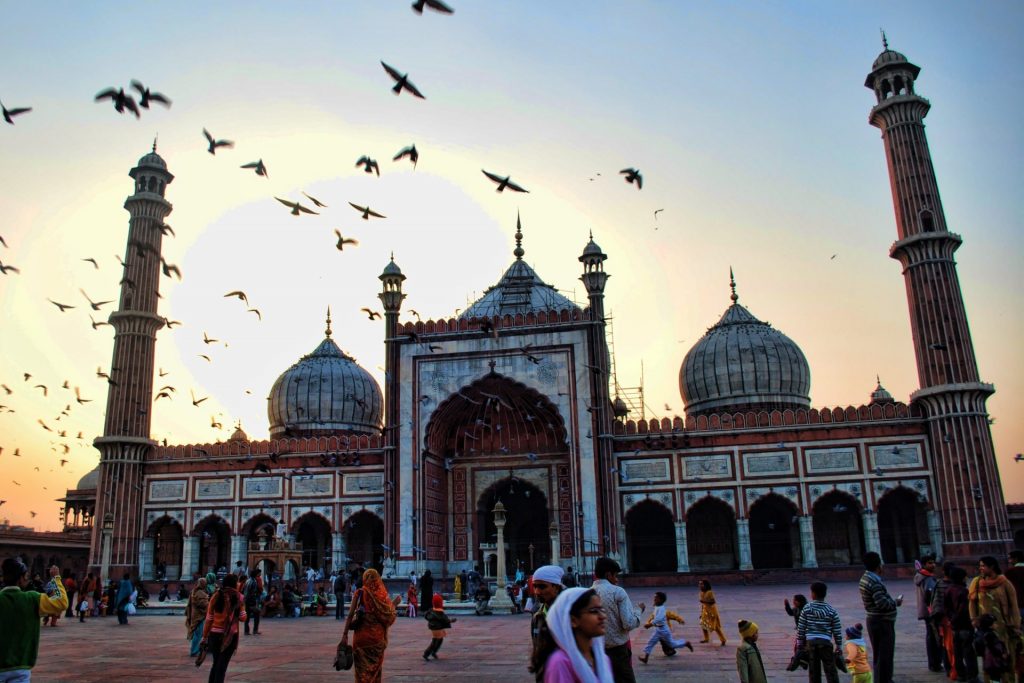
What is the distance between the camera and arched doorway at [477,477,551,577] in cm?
3034

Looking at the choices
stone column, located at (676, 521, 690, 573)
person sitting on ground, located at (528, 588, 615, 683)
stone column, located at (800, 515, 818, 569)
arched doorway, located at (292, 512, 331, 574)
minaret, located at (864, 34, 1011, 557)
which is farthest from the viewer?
arched doorway, located at (292, 512, 331, 574)

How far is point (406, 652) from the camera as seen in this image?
1145 centimetres

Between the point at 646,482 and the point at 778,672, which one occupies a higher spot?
the point at 646,482

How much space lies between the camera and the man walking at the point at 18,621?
202 inches

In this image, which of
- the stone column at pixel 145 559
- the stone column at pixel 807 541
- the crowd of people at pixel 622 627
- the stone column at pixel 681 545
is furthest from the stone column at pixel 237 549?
the crowd of people at pixel 622 627

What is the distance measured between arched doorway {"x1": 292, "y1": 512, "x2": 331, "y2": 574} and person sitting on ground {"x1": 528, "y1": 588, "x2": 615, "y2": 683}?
98.9 ft

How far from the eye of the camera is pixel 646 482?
27547 millimetres

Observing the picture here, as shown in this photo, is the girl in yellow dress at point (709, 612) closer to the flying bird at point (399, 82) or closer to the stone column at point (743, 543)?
the flying bird at point (399, 82)

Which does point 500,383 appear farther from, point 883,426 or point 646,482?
point 883,426

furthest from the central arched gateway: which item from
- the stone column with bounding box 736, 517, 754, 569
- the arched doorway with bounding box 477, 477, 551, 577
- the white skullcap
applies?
the white skullcap

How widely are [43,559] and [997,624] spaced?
156 feet

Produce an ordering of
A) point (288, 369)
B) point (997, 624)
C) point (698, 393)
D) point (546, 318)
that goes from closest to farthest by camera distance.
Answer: point (997, 624) → point (546, 318) → point (698, 393) → point (288, 369)

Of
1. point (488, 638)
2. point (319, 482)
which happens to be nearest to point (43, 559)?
point (319, 482)

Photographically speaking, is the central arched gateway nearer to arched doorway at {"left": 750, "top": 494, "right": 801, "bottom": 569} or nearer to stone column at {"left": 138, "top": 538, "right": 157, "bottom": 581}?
arched doorway at {"left": 750, "top": 494, "right": 801, "bottom": 569}
